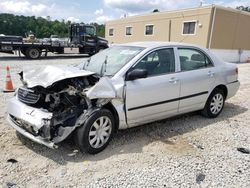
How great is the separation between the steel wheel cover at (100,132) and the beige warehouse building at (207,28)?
17.7 metres

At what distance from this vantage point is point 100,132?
3887 millimetres

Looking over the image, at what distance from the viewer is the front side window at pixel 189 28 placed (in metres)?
21.0

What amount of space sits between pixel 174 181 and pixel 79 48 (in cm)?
1857

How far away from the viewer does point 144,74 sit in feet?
13.7

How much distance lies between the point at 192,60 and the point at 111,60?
5.80 ft

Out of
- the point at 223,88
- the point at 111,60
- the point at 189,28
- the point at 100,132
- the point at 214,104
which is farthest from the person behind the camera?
the point at 189,28

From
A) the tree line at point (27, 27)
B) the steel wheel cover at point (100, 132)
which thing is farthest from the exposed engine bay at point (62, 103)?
the tree line at point (27, 27)

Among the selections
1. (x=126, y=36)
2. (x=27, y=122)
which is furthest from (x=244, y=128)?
(x=126, y=36)

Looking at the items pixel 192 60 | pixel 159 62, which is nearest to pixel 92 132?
pixel 159 62

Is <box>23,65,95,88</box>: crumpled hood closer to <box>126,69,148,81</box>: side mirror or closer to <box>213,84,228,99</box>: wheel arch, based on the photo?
<box>126,69,148,81</box>: side mirror

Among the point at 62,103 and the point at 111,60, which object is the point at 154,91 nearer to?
the point at 111,60

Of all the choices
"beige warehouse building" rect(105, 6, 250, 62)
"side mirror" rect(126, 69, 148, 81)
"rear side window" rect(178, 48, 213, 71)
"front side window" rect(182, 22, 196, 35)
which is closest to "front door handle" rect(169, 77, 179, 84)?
"rear side window" rect(178, 48, 213, 71)

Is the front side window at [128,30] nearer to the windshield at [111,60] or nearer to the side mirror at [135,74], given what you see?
the windshield at [111,60]

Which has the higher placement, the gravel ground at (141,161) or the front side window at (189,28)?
the front side window at (189,28)
